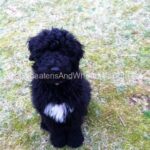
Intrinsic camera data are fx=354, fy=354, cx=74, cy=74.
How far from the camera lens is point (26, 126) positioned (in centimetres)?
470

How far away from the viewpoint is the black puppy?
11.8 ft

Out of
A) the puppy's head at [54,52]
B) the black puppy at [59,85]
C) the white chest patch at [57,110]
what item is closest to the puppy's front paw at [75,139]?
the black puppy at [59,85]

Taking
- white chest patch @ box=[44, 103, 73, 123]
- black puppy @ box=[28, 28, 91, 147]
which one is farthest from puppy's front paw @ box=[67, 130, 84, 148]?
white chest patch @ box=[44, 103, 73, 123]

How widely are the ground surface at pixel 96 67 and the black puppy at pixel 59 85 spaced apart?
0.34 m

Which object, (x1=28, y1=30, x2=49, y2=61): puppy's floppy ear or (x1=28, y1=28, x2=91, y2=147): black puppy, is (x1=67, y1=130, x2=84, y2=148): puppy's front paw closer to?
(x1=28, y1=28, x2=91, y2=147): black puppy

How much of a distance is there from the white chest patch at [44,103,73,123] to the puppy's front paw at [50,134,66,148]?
38 centimetres

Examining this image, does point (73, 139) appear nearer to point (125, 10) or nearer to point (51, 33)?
point (51, 33)

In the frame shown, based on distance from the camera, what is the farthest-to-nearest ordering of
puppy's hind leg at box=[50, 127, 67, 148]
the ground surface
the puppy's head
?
1. the ground surface
2. puppy's hind leg at box=[50, 127, 67, 148]
3. the puppy's head

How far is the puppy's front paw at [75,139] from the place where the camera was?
14.0ft

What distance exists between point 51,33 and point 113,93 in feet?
5.73

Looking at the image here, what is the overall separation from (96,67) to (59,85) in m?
1.70

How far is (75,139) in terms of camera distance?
14.0 feet

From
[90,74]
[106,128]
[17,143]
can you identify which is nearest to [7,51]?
[90,74]

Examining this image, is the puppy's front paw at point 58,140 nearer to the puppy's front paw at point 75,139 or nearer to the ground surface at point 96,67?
the puppy's front paw at point 75,139
